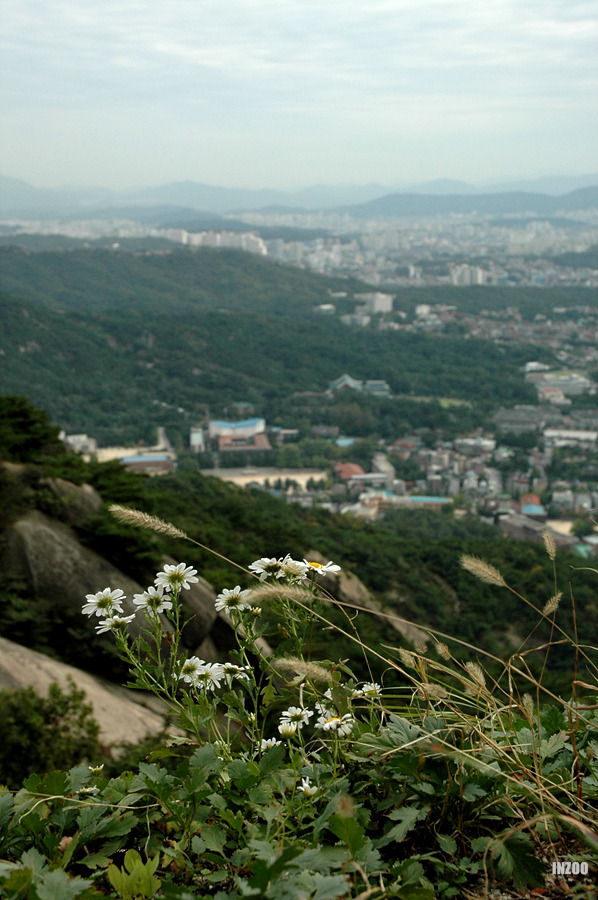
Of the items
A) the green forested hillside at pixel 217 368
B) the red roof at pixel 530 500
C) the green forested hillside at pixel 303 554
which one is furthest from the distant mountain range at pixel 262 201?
the green forested hillside at pixel 303 554

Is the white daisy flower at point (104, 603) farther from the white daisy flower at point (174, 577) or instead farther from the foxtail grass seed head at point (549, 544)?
the foxtail grass seed head at point (549, 544)

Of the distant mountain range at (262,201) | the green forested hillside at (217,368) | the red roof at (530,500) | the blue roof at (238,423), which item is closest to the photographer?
the red roof at (530,500)

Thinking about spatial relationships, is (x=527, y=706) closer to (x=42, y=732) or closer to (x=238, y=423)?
(x=42, y=732)

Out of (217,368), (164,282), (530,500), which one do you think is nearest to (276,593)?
(530,500)

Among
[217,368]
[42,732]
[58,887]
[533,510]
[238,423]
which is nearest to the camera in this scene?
[58,887]

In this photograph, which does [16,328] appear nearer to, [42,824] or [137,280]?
[137,280]
